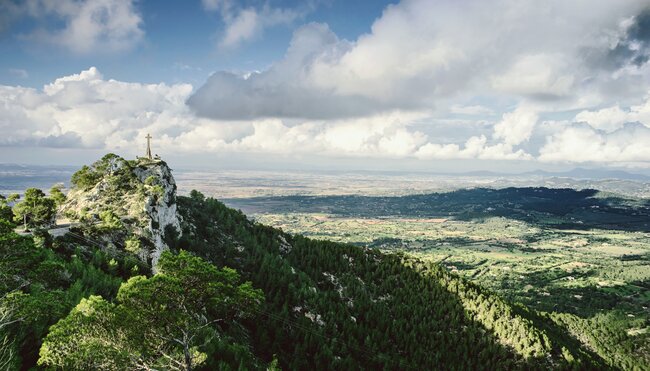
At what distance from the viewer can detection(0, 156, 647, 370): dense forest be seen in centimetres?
2473

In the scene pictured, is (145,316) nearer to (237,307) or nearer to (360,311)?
(237,307)

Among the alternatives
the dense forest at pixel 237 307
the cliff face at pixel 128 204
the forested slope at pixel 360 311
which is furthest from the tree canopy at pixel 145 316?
the forested slope at pixel 360 311

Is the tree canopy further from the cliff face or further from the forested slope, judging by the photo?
the forested slope

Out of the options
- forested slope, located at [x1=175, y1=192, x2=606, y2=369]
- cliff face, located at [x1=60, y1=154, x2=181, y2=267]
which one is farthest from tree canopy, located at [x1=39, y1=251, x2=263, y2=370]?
forested slope, located at [x1=175, y1=192, x2=606, y2=369]

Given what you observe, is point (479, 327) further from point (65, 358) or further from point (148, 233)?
point (65, 358)

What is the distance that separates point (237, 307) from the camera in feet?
89.7

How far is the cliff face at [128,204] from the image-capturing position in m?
69.4

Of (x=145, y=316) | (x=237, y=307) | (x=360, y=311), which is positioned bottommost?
(x=360, y=311)

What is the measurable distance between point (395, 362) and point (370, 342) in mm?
7999

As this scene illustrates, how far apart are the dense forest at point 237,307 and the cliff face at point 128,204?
1211 millimetres

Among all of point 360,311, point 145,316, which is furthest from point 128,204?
point 360,311

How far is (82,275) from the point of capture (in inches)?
1923

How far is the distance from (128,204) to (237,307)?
6291 centimetres

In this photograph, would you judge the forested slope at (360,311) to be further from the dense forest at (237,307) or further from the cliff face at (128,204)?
the cliff face at (128,204)
